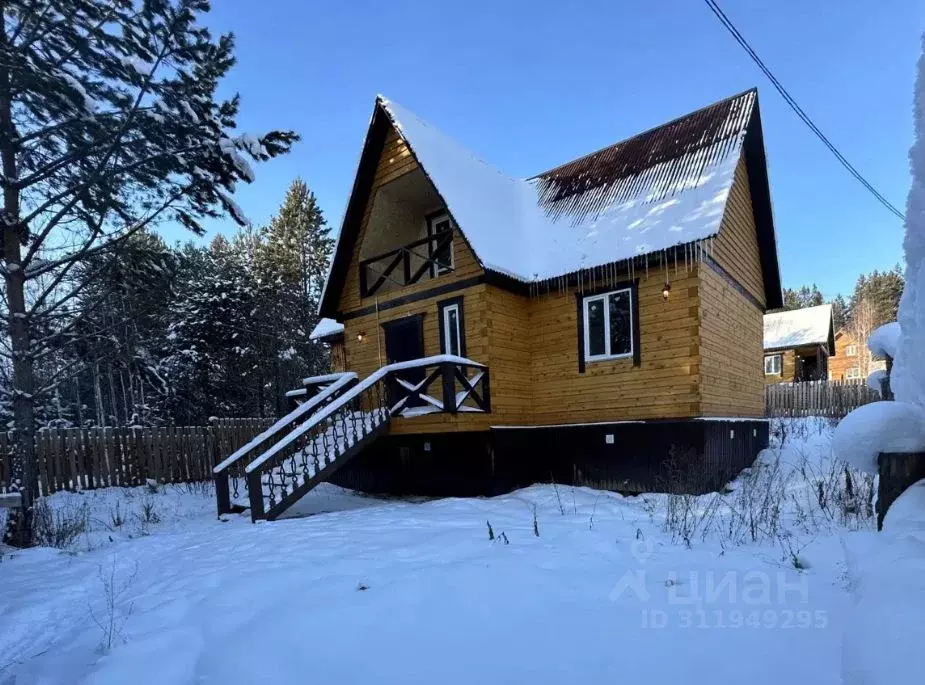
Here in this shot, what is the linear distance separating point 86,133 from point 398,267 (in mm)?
6369

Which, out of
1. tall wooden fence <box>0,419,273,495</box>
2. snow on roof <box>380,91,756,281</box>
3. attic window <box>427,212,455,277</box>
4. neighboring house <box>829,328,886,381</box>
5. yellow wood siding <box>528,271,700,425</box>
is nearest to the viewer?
yellow wood siding <box>528,271,700,425</box>

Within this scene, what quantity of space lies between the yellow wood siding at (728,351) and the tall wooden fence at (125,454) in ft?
36.9

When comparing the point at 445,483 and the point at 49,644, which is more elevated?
the point at 49,644

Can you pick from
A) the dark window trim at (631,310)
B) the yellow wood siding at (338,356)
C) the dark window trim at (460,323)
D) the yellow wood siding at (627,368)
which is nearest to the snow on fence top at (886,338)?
the yellow wood siding at (627,368)

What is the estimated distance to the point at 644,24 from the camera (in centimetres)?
892

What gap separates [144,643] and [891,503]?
14.4ft

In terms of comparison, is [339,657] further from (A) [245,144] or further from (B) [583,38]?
(B) [583,38]

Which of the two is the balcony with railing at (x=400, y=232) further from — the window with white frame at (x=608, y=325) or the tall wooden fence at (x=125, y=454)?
the tall wooden fence at (x=125, y=454)

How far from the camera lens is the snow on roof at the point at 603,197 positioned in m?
8.75

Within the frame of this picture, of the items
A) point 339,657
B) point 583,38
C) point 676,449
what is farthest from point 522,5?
point 339,657

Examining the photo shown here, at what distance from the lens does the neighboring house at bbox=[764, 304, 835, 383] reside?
26047 millimetres

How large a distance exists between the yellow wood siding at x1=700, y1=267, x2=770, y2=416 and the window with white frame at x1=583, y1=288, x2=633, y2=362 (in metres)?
1.24

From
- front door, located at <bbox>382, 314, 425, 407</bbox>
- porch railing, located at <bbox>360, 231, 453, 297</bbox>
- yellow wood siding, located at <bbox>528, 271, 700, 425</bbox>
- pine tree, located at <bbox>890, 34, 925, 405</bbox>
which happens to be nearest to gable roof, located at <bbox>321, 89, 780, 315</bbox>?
porch railing, located at <bbox>360, 231, 453, 297</bbox>

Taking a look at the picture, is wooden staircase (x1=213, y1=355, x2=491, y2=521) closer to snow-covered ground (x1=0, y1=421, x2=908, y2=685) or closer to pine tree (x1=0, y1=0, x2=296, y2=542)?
snow-covered ground (x1=0, y1=421, x2=908, y2=685)
